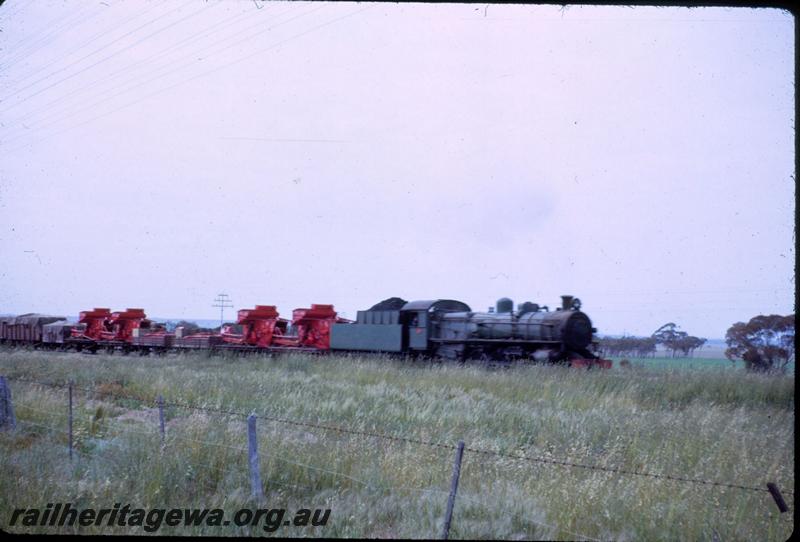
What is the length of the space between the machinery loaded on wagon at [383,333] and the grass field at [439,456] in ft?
18.6

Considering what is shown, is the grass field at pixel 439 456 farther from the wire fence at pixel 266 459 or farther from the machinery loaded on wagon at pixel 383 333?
the machinery loaded on wagon at pixel 383 333

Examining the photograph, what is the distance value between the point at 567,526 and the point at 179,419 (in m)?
6.72

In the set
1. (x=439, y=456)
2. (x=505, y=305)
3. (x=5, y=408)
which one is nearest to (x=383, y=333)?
(x=505, y=305)

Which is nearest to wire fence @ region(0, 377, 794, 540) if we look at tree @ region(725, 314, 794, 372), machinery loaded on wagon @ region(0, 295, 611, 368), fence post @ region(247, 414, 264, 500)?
fence post @ region(247, 414, 264, 500)

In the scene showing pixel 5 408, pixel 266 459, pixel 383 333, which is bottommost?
pixel 266 459

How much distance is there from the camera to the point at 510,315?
797 inches

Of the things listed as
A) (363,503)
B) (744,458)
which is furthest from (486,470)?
(744,458)

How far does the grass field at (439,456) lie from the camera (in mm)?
5332

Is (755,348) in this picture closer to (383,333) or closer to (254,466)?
(254,466)

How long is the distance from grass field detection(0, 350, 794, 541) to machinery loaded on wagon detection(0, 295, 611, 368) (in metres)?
5.67

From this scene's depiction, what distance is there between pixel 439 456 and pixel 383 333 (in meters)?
15.5

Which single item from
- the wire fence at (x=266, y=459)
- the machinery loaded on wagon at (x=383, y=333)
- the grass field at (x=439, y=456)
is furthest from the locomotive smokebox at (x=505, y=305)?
the wire fence at (x=266, y=459)

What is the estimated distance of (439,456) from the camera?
23.3ft

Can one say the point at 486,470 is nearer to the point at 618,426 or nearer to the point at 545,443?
the point at 545,443
